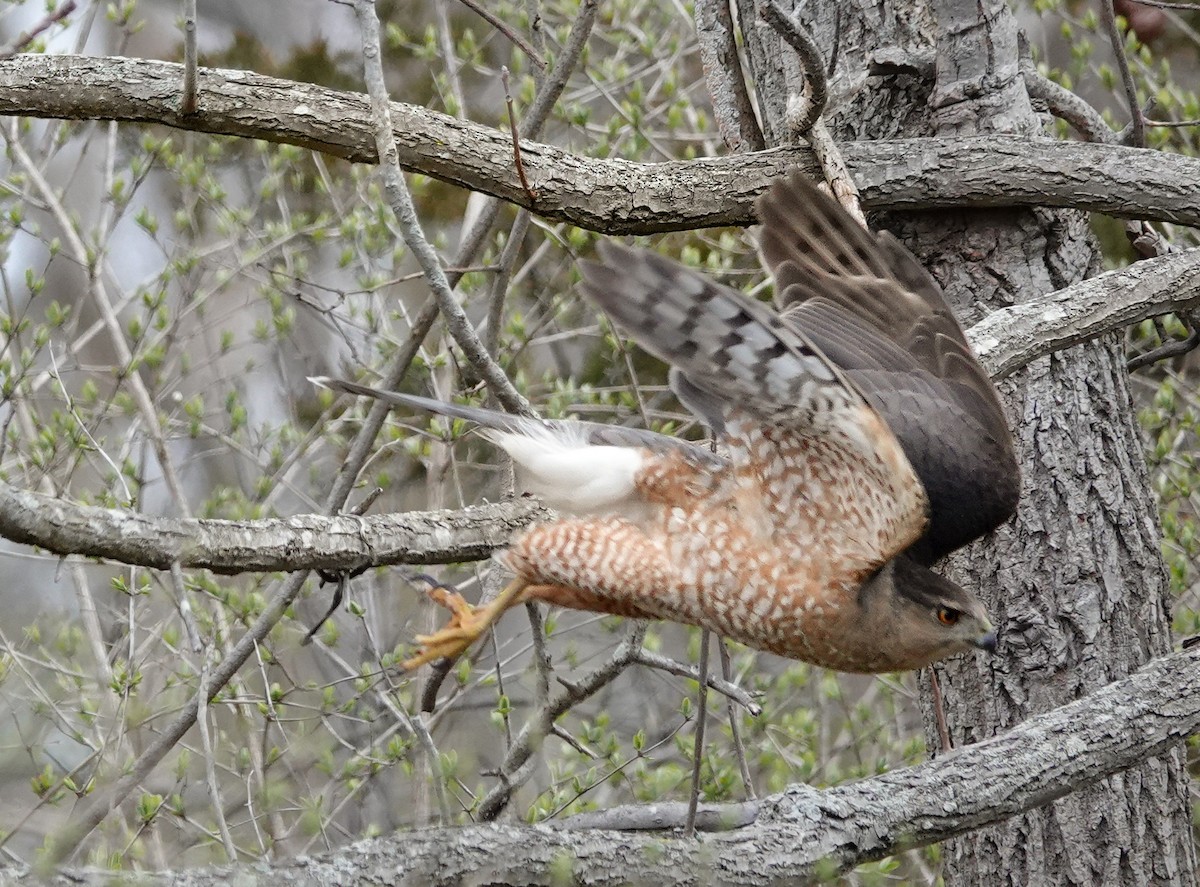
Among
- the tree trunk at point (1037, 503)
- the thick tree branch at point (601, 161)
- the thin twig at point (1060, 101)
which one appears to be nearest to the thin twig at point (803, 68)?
the thick tree branch at point (601, 161)

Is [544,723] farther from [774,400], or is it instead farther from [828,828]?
[774,400]

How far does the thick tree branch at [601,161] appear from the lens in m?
3.18

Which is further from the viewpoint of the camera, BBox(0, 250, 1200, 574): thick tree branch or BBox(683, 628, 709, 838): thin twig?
BBox(683, 628, 709, 838): thin twig

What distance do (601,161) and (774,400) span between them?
108 cm

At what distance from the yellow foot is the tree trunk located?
1423 mm

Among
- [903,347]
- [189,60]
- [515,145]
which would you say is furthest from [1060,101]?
[189,60]

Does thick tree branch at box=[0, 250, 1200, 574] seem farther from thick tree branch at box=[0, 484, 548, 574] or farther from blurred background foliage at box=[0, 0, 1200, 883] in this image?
blurred background foliage at box=[0, 0, 1200, 883]

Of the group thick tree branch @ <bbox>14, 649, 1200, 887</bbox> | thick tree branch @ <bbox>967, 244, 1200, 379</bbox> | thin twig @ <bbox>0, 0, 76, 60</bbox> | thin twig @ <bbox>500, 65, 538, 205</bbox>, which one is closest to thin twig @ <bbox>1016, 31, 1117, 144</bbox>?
thick tree branch @ <bbox>967, 244, 1200, 379</bbox>

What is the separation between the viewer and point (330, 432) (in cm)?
582

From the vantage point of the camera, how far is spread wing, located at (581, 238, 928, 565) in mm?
2615

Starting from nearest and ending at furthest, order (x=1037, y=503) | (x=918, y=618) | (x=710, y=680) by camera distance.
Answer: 1. (x=918, y=618)
2. (x=710, y=680)
3. (x=1037, y=503)

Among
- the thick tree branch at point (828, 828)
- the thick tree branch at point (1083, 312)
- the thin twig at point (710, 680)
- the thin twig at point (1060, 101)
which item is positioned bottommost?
the thick tree branch at point (828, 828)

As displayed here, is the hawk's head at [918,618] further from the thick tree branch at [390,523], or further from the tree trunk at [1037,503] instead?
the tree trunk at [1037,503]

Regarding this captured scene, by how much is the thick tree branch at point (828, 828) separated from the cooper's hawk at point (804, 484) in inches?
12.3
